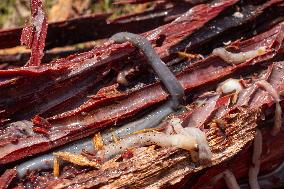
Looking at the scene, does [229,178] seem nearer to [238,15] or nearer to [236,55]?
[236,55]

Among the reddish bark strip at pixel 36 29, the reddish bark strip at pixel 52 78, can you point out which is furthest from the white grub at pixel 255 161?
the reddish bark strip at pixel 36 29

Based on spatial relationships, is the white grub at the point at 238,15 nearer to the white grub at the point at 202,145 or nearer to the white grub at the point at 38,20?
the white grub at the point at 202,145

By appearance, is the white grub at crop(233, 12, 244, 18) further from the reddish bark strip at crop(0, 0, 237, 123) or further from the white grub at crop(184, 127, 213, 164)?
the white grub at crop(184, 127, 213, 164)

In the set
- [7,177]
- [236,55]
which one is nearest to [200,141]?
[236,55]

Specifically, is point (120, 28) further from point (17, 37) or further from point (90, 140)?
point (90, 140)

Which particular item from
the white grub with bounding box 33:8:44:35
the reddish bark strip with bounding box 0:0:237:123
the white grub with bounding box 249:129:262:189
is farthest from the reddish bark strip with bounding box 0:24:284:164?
the white grub with bounding box 33:8:44:35
